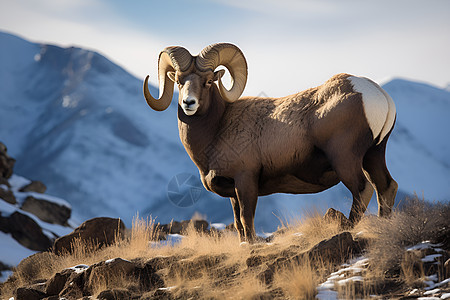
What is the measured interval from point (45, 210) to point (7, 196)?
2039mm

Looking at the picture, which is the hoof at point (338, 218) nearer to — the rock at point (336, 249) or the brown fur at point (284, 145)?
the brown fur at point (284, 145)

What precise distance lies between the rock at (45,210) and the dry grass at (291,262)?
1666 cm

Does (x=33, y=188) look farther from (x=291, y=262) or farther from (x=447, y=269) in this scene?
(x=447, y=269)

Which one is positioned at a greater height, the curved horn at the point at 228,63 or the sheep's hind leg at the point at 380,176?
the curved horn at the point at 228,63

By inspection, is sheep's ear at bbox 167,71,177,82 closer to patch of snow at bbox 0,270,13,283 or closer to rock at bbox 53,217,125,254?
rock at bbox 53,217,125,254

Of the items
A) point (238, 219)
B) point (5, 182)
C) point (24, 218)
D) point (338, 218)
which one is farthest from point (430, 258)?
point (5, 182)

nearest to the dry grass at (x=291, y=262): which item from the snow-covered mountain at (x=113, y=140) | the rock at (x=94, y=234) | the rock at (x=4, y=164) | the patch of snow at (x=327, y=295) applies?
the patch of snow at (x=327, y=295)

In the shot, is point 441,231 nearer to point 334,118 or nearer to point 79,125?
point 334,118

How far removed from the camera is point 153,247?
9547 millimetres

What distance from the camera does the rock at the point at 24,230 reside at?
782 inches

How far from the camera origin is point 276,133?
26.3 feet

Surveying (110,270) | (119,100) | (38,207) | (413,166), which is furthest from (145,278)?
(119,100)

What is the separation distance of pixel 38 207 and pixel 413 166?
37.9 metres

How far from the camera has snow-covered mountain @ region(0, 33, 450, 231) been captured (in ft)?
174
